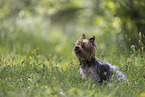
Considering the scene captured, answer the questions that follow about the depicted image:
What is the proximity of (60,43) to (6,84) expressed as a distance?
1185 centimetres

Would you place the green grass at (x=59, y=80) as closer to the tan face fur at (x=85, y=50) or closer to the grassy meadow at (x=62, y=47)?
the grassy meadow at (x=62, y=47)

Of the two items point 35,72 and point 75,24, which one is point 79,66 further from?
point 75,24

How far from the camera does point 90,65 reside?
6848 millimetres

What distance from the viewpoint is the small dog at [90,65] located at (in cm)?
670

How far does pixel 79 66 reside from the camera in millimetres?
7250

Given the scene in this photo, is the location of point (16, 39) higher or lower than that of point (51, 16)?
lower

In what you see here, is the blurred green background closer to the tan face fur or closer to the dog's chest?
the tan face fur

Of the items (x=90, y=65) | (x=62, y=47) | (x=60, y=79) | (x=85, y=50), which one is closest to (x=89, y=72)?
(x=90, y=65)

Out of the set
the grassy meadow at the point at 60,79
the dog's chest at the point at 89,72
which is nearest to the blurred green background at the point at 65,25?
the grassy meadow at the point at 60,79

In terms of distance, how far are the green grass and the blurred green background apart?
33.1 inches

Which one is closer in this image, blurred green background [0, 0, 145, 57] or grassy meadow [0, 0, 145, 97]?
grassy meadow [0, 0, 145, 97]

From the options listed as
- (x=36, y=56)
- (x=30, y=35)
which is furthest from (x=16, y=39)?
(x=36, y=56)

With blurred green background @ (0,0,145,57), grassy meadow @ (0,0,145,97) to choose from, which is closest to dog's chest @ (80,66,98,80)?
grassy meadow @ (0,0,145,97)

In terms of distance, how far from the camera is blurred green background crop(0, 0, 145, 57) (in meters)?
9.80
